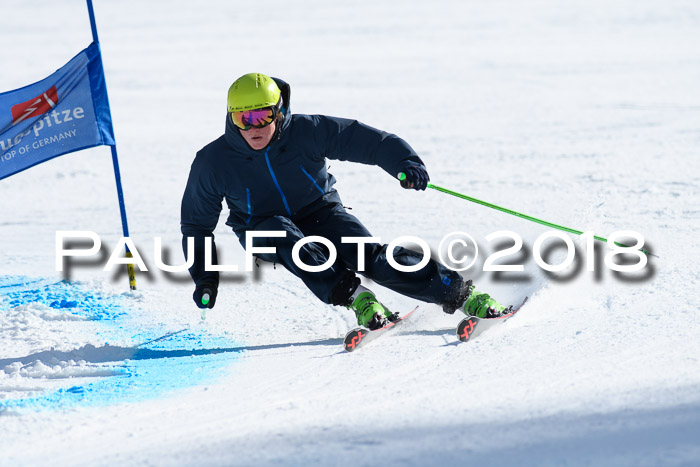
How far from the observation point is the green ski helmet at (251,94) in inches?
175

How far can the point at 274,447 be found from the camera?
3076mm

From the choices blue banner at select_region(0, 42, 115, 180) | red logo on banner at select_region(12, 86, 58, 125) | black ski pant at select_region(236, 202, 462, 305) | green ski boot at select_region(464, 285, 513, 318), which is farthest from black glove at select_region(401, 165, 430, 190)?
red logo on banner at select_region(12, 86, 58, 125)

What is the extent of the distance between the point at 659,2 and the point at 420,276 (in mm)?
20606

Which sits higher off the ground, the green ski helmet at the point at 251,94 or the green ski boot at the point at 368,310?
the green ski helmet at the point at 251,94

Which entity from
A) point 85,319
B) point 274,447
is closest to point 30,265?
point 85,319

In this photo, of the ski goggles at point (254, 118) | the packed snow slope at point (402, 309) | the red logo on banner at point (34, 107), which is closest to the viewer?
the packed snow slope at point (402, 309)

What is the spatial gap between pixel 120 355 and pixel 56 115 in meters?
1.82

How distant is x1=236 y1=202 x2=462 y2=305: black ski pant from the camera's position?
4547 mm

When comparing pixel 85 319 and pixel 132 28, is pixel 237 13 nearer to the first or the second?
pixel 132 28

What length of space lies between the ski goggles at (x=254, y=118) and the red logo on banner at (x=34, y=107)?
170cm

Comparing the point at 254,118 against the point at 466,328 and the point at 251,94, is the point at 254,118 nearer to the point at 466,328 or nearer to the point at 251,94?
the point at 251,94

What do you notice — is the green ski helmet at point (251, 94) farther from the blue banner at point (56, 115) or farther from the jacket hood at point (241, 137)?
the blue banner at point (56, 115)

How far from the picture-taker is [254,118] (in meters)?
4.48

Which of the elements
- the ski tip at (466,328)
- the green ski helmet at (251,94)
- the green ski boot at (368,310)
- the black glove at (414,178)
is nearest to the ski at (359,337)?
the green ski boot at (368,310)
